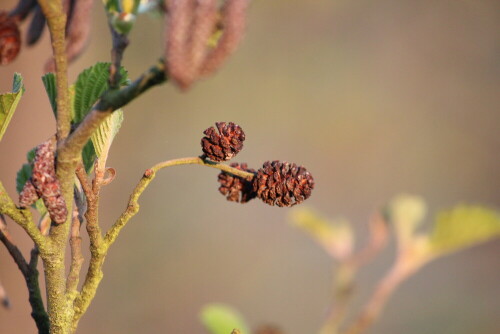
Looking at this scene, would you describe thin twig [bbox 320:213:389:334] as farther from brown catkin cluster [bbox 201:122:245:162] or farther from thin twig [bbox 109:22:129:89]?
thin twig [bbox 109:22:129:89]

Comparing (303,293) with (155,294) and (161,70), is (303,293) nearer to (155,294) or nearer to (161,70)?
(155,294)

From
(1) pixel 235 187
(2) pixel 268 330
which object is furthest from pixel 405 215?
(1) pixel 235 187

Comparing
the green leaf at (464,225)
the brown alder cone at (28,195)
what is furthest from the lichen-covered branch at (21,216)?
the green leaf at (464,225)

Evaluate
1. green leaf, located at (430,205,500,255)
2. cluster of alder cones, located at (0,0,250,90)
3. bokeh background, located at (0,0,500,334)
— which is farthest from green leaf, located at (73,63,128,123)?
bokeh background, located at (0,0,500,334)

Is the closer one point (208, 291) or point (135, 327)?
point (135, 327)

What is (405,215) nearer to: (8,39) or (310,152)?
(8,39)

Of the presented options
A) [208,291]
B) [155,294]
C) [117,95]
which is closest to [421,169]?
[208,291]

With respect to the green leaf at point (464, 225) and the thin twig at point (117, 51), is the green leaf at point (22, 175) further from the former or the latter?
the green leaf at point (464, 225)
